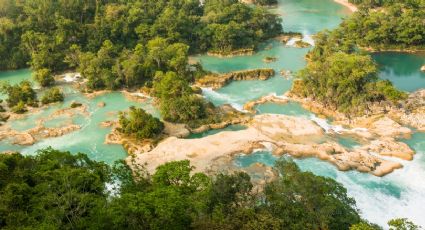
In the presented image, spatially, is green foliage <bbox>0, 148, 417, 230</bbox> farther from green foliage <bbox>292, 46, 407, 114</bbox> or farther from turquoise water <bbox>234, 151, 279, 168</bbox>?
green foliage <bbox>292, 46, 407, 114</bbox>

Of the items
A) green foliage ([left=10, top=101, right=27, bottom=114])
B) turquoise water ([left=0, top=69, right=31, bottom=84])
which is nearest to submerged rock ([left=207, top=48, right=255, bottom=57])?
turquoise water ([left=0, top=69, right=31, bottom=84])

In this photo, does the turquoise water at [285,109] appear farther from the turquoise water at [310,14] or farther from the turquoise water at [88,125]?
the turquoise water at [310,14]

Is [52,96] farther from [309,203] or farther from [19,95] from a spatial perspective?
[309,203]

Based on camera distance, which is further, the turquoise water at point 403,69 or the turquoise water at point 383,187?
the turquoise water at point 403,69

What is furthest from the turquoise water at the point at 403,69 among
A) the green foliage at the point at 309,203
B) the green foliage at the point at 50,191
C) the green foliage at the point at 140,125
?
the green foliage at the point at 50,191

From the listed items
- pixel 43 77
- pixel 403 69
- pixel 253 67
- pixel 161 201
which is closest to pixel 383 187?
pixel 161 201

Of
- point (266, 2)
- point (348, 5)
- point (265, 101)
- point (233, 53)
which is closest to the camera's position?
point (265, 101)
